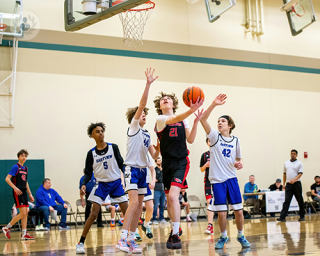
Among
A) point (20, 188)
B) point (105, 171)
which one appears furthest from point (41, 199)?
point (105, 171)

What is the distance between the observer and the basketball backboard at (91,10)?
232 inches

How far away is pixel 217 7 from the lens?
9.15m

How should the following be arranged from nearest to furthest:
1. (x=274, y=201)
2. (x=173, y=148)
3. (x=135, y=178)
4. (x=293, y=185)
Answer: (x=173, y=148) → (x=135, y=178) → (x=293, y=185) → (x=274, y=201)

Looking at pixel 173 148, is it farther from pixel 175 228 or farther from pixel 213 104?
pixel 175 228

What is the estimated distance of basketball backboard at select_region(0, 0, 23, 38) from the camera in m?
10.6

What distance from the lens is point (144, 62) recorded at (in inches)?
553

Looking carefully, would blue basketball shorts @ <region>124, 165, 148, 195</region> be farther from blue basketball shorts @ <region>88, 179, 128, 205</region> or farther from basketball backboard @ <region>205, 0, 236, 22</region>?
basketball backboard @ <region>205, 0, 236, 22</region>

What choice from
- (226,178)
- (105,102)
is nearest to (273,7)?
(105,102)

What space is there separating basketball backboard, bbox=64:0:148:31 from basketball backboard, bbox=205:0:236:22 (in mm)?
3706

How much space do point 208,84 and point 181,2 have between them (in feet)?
11.3

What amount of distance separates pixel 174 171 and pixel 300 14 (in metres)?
7.15

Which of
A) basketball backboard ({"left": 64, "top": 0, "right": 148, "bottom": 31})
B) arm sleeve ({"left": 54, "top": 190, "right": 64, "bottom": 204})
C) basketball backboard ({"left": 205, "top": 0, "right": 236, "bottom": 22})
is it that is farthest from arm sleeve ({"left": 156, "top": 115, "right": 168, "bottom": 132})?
arm sleeve ({"left": 54, "top": 190, "right": 64, "bottom": 204})

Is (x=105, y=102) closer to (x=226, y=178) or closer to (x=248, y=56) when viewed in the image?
(x=248, y=56)

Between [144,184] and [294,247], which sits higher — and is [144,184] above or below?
above
